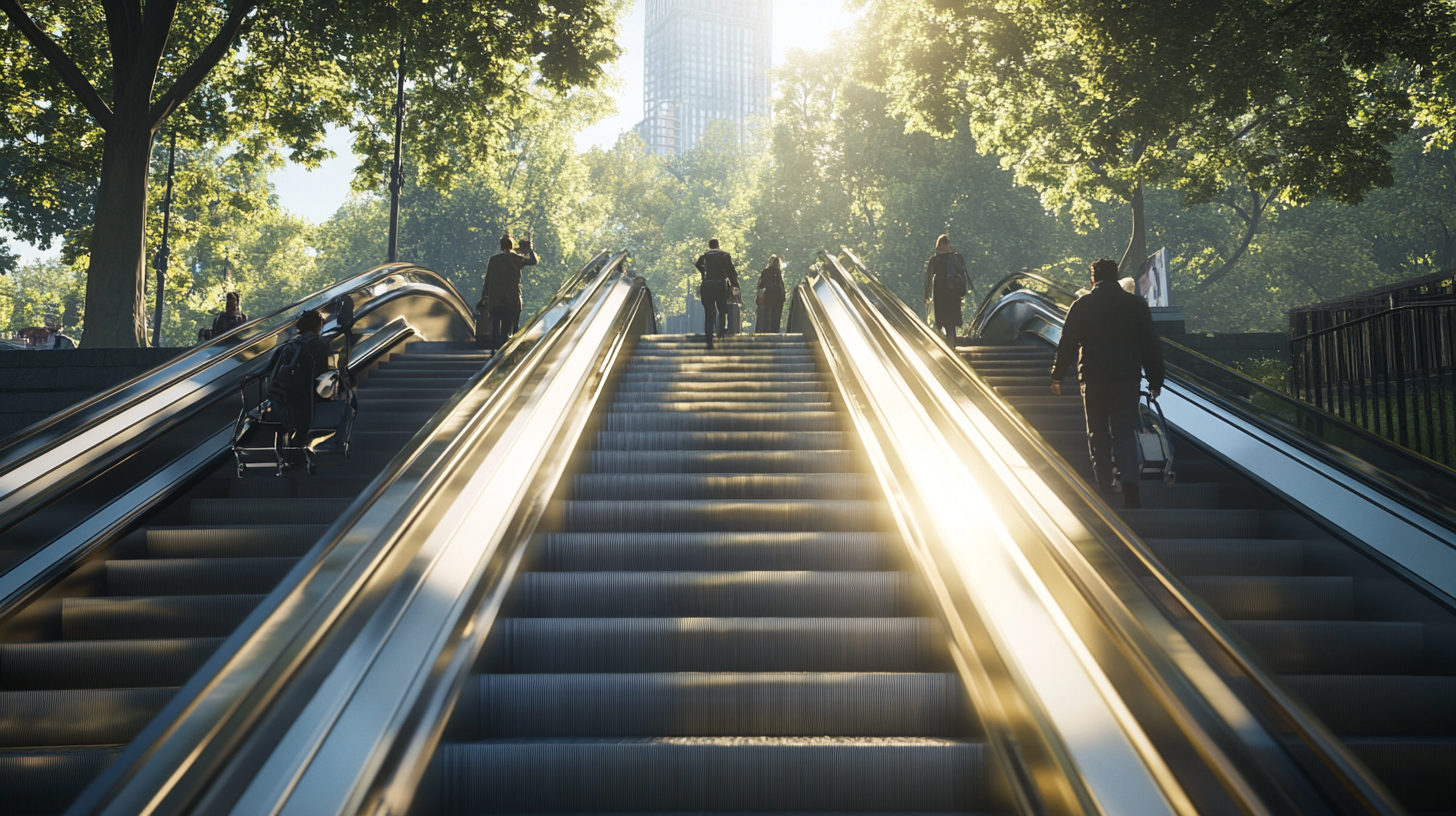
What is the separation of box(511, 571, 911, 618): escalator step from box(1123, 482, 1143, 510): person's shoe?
6.11 feet

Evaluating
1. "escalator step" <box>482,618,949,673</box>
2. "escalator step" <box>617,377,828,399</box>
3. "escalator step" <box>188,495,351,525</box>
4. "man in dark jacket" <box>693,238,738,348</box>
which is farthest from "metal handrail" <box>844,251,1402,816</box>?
"man in dark jacket" <box>693,238,738,348</box>

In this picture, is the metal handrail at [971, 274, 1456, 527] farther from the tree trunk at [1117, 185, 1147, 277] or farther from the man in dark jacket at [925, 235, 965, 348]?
the tree trunk at [1117, 185, 1147, 277]

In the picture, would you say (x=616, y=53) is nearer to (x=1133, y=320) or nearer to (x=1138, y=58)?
(x=1138, y=58)

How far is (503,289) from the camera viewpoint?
1034cm

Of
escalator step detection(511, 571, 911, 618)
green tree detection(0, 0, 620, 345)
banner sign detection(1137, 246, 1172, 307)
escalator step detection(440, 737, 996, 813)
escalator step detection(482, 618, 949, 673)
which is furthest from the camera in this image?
banner sign detection(1137, 246, 1172, 307)

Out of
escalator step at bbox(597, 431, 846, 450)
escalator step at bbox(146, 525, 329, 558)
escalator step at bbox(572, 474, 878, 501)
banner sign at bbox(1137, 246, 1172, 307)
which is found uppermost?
banner sign at bbox(1137, 246, 1172, 307)

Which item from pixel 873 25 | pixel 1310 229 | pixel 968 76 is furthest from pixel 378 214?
pixel 1310 229

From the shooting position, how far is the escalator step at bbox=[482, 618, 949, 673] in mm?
3242

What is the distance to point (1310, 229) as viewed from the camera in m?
29.0

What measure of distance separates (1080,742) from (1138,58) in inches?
398

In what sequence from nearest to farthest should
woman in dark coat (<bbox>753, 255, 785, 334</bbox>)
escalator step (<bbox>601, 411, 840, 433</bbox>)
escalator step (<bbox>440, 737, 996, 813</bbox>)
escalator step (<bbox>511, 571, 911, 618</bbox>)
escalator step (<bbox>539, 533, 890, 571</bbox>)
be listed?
escalator step (<bbox>440, 737, 996, 813</bbox>), escalator step (<bbox>511, 571, 911, 618</bbox>), escalator step (<bbox>539, 533, 890, 571</bbox>), escalator step (<bbox>601, 411, 840, 433</bbox>), woman in dark coat (<bbox>753, 255, 785, 334</bbox>)

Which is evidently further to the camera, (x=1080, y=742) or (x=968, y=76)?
(x=968, y=76)

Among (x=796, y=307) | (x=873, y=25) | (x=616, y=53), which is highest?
(x=873, y=25)

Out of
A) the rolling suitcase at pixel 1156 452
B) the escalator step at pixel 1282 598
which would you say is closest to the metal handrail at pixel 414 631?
the escalator step at pixel 1282 598
